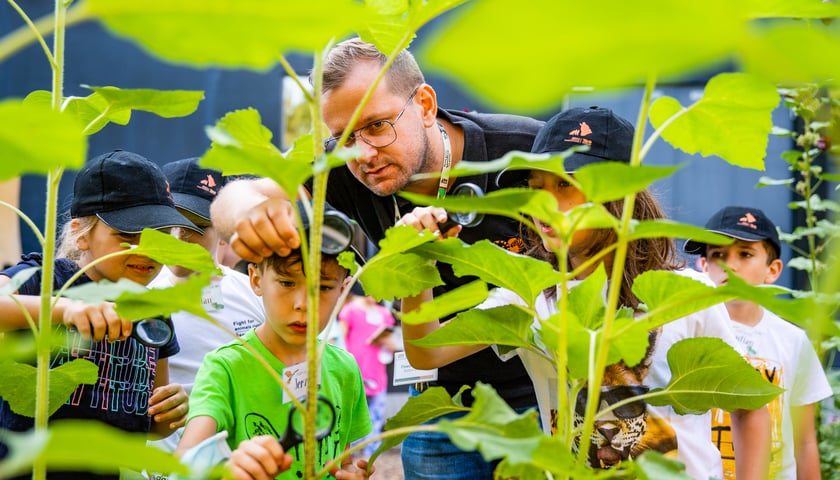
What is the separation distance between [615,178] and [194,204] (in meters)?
2.27

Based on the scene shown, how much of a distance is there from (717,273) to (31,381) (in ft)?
8.73

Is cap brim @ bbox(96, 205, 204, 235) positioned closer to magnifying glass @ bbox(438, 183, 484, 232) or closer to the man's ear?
the man's ear

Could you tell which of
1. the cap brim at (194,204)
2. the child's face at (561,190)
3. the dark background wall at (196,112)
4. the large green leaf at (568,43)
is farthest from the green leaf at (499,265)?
the dark background wall at (196,112)

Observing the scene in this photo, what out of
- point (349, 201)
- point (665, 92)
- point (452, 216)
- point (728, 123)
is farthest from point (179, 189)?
point (665, 92)

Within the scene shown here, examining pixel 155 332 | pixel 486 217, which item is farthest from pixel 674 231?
pixel 486 217

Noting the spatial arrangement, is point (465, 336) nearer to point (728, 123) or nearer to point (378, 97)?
point (728, 123)

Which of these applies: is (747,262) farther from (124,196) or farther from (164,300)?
(164,300)

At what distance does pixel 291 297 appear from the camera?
64.1 inches

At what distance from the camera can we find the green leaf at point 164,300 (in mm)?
696

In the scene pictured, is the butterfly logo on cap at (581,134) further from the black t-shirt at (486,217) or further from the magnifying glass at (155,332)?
the magnifying glass at (155,332)

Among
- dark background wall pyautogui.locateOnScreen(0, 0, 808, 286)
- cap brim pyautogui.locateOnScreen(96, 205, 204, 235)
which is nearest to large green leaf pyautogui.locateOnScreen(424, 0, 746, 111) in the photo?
cap brim pyautogui.locateOnScreen(96, 205, 204, 235)

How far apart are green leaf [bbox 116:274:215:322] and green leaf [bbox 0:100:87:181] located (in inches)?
10.8

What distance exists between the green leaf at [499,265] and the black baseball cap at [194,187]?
1965 millimetres

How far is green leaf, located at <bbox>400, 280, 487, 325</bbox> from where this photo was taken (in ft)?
2.49
